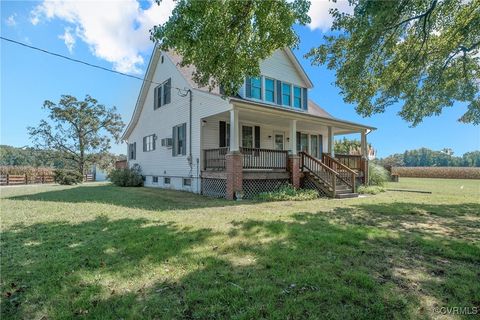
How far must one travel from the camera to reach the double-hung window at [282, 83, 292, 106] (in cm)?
1502

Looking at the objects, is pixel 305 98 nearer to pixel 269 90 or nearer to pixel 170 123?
pixel 269 90

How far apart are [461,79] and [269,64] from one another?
26.5 ft

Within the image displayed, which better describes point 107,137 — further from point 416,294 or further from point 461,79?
point 416,294

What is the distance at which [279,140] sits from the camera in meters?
16.3

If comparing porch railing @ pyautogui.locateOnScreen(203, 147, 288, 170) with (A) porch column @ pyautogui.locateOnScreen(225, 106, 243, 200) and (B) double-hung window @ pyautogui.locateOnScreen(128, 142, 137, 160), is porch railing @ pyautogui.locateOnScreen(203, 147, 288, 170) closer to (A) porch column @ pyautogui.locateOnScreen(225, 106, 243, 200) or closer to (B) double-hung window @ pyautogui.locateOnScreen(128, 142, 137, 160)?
(A) porch column @ pyautogui.locateOnScreen(225, 106, 243, 200)

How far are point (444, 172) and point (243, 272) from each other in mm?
40790

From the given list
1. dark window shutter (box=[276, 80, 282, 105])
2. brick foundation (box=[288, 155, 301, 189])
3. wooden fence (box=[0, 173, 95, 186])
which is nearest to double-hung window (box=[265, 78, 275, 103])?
dark window shutter (box=[276, 80, 282, 105])

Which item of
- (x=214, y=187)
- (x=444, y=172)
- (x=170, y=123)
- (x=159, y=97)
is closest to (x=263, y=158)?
(x=214, y=187)

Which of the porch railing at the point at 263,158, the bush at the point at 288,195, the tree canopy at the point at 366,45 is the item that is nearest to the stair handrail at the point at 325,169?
the bush at the point at 288,195

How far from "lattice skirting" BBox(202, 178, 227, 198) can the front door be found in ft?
17.5

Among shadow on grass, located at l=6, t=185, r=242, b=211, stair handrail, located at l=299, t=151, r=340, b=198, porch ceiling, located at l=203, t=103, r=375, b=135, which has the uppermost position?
porch ceiling, located at l=203, t=103, r=375, b=135

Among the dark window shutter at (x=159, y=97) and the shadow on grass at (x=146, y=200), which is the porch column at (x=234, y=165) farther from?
the dark window shutter at (x=159, y=97)

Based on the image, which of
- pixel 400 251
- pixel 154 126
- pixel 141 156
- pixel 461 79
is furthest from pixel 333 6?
pixel 141 156

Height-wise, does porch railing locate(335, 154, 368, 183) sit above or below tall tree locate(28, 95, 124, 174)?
below
